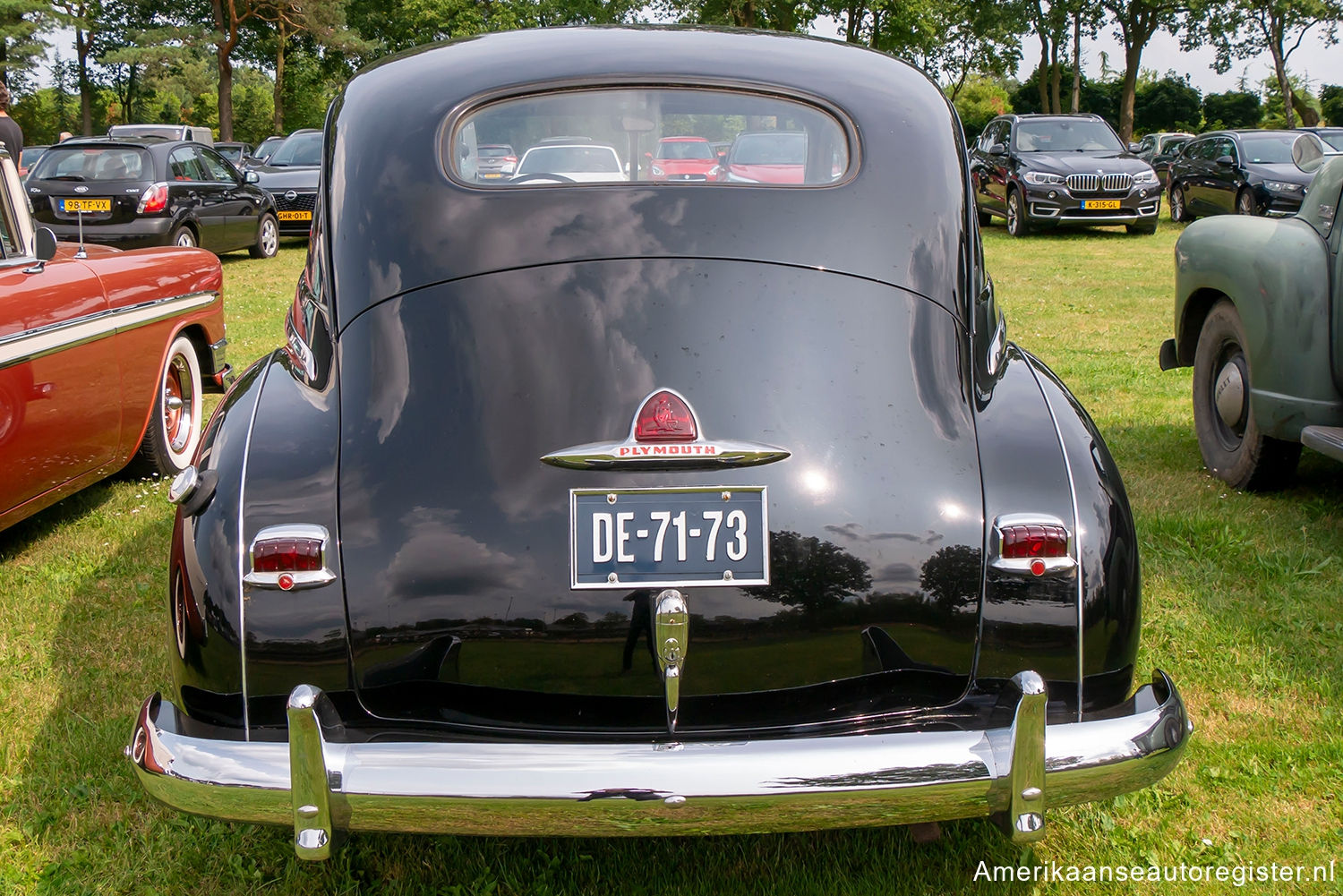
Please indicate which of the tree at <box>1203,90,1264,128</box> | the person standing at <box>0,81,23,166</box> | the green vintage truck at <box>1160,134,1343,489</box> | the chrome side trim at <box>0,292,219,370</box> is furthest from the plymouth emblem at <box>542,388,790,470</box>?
the tree at <box>1203,90,1264,128</box>

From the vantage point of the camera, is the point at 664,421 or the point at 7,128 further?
the point at 7,128

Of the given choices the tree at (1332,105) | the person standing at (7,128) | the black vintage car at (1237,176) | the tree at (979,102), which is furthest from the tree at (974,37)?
the person standing at (7,128)

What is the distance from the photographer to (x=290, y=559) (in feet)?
7.14

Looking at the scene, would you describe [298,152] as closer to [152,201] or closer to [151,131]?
[151,131]

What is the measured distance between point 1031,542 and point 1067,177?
48.7ft

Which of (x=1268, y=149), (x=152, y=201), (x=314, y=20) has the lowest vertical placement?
(x=152, y=201)

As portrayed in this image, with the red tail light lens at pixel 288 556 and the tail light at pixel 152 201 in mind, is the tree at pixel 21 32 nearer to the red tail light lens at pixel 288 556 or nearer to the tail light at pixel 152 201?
the tail light at pixel 152 201

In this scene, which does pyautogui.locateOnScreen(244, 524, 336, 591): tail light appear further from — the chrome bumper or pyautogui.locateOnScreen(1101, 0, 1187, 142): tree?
pyautogui.locateOnScreen(1101, 0, 1187, 142): tree

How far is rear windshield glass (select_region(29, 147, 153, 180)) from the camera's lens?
12258 millimetres

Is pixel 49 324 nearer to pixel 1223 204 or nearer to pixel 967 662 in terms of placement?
pixel 967 662

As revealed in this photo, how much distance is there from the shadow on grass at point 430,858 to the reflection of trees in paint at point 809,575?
0.75 m

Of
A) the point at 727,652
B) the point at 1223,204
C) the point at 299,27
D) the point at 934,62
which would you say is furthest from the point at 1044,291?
the point at 934,62

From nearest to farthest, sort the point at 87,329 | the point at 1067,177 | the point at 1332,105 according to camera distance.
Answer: the point at 87,329
the point at 1067,177
the point at 1332,105

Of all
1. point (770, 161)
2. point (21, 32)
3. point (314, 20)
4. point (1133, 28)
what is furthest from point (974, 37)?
point (770, 161)
